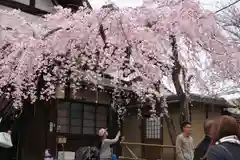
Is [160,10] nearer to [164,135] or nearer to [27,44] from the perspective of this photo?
[27,44]

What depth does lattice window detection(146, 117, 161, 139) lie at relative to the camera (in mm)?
13641

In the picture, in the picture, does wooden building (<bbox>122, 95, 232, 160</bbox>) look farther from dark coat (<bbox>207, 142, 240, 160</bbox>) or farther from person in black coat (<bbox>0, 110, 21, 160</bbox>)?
dark coat (<bbox>207, 142, 240, 160</bbox>)

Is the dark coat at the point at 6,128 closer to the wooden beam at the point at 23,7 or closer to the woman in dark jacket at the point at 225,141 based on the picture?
the wooden beam at the point at 23,7

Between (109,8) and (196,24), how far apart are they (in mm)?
1502

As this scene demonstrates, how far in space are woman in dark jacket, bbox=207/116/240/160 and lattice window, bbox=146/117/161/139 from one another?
34.6ft

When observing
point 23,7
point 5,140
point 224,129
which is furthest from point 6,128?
point 224,129

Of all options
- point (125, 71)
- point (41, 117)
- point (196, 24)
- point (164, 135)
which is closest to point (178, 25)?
point (196, 24)

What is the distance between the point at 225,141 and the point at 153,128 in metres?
10.9

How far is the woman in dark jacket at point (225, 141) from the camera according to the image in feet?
9.26

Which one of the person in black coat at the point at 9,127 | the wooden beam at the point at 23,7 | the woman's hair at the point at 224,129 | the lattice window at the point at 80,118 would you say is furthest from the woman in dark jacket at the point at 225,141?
the wooden beam at the point at 23,7

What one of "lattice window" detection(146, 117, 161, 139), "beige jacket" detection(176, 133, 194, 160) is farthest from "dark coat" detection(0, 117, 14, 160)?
"lattice window" detection(146, 117, 161, 139)

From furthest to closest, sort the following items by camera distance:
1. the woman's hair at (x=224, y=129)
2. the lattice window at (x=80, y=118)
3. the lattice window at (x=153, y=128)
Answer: the lattice window at (x=153, y=128) → the lattice window at (x=80, y=118) → the woman's hair at (x=224, y=129)

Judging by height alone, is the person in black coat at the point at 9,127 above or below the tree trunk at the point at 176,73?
below

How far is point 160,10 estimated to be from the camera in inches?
247
